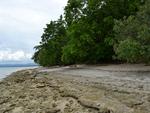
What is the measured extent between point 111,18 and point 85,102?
29151 mm

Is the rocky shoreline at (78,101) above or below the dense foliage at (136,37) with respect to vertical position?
below

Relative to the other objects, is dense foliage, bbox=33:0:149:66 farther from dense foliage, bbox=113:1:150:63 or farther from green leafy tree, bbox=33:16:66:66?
green leafy tree, bbox=33:16:66:66

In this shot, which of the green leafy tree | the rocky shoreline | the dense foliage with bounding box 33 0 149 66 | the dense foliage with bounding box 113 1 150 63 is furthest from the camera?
the green leafy tree

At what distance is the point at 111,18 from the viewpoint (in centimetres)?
4309

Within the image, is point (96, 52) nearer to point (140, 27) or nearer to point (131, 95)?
point (140, 27)

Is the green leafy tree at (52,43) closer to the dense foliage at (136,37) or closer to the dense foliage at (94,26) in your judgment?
the dense foliage at (94,26)

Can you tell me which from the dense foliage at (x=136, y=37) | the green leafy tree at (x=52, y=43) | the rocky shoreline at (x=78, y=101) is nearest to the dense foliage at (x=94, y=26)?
the dense foliage at (x=136, y=37)

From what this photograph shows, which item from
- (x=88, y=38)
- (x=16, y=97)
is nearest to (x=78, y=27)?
(x=88, y=38)

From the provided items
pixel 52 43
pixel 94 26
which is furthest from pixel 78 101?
pixel 52 43

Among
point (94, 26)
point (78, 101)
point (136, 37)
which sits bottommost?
point (78, 101)

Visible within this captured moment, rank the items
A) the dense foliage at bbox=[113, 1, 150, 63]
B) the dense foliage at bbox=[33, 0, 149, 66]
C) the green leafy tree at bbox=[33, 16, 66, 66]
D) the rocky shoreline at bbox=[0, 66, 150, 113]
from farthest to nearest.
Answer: the green leafy tree at bbox=[33, 16, 66, 66] → the dense foliage at bbox=[33, 0, 149, 66] → the dense foliage at bbox=[113, 1, 150, 63] → the rocky shoreline at bbox=[0, 66, 150, 113]

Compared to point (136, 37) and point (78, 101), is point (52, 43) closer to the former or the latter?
point (136, 37)

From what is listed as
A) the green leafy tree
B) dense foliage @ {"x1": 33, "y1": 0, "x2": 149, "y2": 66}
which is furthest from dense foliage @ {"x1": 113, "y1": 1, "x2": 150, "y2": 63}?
the green leafy tree

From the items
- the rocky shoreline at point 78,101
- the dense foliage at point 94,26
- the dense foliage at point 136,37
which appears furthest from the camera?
the dense foliage at point 94,26
